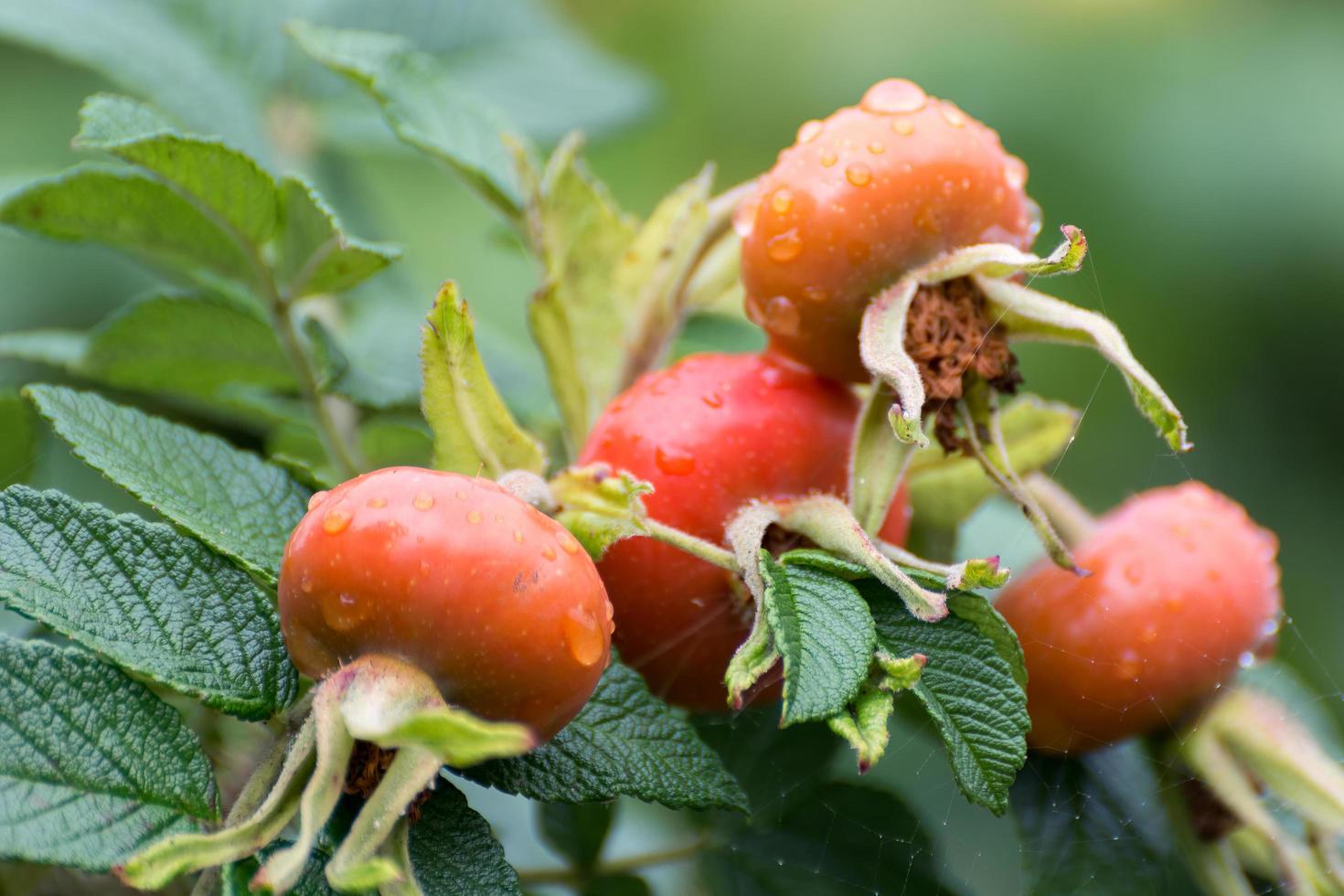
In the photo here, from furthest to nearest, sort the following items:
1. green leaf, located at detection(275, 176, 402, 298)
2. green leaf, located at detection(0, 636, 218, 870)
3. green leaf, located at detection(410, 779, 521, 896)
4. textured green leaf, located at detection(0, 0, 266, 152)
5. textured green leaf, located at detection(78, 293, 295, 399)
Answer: textured green leaf, located at detection(0, 0, 266, 152) → textured green leaf, located at detection(78, 293, 295, 399) → green leaf, located at detection(275, 176, 402, 298) → green leaf, located at detection(410, 779, 521, 896) → green leaf, located at detection(0, 636, 218, 870)

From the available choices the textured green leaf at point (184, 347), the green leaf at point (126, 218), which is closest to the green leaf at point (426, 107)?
the green leaf at point (126, 218)

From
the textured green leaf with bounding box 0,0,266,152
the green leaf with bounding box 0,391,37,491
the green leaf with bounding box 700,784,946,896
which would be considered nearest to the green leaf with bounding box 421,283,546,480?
the green leaf with bounding box 700,784,946,896

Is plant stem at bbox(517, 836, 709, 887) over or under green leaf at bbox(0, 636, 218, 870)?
under

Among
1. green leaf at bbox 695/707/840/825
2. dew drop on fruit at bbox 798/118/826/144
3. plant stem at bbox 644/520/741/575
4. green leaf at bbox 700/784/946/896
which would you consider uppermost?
dew drop on fruit at bbox 798/118/826/144

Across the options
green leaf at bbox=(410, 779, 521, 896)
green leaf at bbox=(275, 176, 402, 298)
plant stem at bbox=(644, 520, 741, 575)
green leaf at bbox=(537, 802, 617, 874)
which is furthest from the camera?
green leaf at bbox=(537, 802, 617, 874)

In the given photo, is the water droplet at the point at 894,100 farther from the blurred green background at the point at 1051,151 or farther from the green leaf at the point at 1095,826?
the blurred green background at the point at 1051,151

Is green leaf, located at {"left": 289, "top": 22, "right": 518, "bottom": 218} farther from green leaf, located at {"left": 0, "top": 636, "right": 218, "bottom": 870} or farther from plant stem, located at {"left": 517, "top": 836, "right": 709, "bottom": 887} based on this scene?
plant stem, located at {"left": 517, "top": 836, "right": 709, "bottom": 887}
